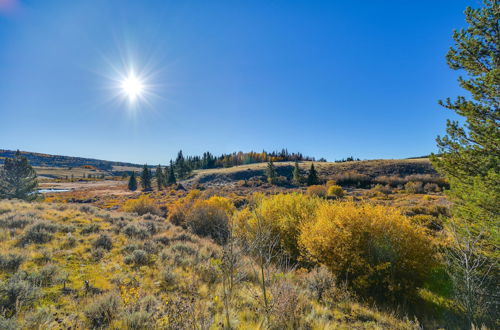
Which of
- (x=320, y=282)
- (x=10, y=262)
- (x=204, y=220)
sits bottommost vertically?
(x=320, y=282)

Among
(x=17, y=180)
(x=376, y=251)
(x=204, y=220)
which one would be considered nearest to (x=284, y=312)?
(x=376, y=251)

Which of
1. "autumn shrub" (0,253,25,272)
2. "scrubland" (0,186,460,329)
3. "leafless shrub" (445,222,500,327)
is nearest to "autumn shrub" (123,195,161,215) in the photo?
"scrubland" (0,186,460,329)

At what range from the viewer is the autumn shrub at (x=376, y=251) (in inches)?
268

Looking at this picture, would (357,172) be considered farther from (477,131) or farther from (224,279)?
(224,279)

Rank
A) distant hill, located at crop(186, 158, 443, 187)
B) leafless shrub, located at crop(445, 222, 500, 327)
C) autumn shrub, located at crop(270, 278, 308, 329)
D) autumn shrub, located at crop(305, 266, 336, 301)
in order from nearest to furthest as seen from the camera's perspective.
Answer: leafless shrub, located at crop(445, 222, 500, 327) → autumn shrub, located at crop(270, 278, 308, 329) → autumn shrub, located at crop(305, 266, 336, 301) → distant hill, located at crop(186, 158, 443, 187)

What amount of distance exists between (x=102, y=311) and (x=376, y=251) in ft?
26.0

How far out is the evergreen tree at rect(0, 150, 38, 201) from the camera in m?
26.9

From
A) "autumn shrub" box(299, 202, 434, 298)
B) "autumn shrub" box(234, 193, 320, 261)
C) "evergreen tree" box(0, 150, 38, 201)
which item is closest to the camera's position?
"autumn shrub" box(299, 202, 434, 298)

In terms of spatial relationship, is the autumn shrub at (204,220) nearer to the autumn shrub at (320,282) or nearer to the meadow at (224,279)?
the meadow at (224,279)

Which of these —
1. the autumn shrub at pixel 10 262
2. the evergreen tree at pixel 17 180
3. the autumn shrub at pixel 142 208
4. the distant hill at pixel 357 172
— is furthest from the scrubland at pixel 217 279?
the distant hill at pixel 357 172

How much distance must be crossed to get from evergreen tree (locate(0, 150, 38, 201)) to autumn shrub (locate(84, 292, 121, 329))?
35.0m

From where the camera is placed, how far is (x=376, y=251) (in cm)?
701

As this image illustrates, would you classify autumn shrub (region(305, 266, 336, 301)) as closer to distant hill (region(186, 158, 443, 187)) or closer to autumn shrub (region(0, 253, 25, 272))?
autumn shrub (region(0, 253, 25, 272))

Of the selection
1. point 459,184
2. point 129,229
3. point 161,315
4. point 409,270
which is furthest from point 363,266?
point 129,229
